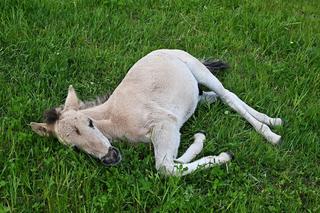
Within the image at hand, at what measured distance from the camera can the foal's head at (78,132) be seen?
15.0ft

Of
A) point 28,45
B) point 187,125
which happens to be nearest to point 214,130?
point 187,125

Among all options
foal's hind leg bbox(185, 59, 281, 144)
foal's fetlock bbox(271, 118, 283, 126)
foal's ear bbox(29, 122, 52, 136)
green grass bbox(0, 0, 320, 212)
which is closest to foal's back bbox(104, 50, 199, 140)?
foal's hind leg bbox(185, 59, 281, 144)

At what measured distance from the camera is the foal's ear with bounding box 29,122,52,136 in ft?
16.0

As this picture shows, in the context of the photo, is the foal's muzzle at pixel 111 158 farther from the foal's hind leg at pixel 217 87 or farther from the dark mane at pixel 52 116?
the foal's hind leg at pixel 217 87

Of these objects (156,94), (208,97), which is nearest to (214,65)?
(208,97)

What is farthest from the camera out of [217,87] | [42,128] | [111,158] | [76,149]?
[217,87]

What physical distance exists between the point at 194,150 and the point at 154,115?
50cm

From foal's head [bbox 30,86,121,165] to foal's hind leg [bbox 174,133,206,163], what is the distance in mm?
639

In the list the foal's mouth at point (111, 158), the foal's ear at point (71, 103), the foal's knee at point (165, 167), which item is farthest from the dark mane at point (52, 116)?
the foal's knee at point (165, 167)

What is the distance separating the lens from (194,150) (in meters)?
5.01

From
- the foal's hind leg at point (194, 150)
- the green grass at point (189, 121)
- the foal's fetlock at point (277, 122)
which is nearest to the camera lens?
the green grass at point (189, 121)

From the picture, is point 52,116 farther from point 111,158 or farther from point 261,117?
point 261,117

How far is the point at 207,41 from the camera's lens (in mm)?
6988

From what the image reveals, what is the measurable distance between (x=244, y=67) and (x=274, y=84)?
0.47 metres
